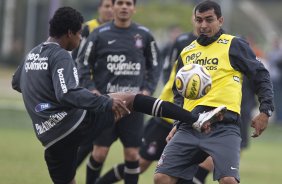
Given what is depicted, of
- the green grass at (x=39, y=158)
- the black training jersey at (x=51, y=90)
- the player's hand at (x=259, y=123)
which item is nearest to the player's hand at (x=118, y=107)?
the black training jersey at (x=51, y=90)

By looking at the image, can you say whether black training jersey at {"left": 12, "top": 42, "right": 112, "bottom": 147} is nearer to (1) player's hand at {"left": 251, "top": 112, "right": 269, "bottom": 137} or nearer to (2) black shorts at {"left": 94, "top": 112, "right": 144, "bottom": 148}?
(1) player's hand at {"left": 251, "top": 112, "right": 269, "bottom": 137}

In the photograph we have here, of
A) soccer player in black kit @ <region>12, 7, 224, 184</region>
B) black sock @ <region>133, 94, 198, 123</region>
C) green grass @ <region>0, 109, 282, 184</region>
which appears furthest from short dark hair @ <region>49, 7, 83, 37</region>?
green grass @ <region>0, 109, 282, 184</region>

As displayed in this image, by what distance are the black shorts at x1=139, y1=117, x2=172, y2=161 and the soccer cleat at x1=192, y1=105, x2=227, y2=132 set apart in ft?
11.2

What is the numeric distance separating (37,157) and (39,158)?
0.14 m

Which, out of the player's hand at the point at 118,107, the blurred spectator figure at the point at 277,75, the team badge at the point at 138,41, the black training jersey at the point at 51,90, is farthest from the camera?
the blurred spectator figure at the point at 277,75

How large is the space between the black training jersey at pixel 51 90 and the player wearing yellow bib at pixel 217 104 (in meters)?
1.03

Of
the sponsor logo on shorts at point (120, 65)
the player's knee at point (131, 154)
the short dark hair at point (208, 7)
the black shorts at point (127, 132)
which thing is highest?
the short dark hair at point (208, 7)

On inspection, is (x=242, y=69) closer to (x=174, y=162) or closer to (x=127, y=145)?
(x=174, y=162)

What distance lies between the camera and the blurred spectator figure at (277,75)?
26391 mm

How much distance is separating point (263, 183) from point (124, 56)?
389 centimetres

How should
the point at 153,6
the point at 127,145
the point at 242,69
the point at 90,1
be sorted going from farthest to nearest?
1. the point at 90,1
2. the point at 153,6
3. the point at 127,145
4. the point at 242,69

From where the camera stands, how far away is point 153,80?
11.9 meters

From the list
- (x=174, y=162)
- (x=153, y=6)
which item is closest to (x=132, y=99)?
(x=174, y=162)

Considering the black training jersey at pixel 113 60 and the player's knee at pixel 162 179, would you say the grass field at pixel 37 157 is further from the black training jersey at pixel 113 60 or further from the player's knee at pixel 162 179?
the player's knee at pixel 162 179
